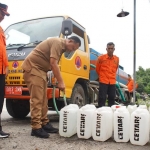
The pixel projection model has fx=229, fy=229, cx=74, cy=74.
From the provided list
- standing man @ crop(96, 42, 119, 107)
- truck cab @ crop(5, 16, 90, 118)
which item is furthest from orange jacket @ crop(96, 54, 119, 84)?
truck cab @ crop(5, 16, 90, 118)

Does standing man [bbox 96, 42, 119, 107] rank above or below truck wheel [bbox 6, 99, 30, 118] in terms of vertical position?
above

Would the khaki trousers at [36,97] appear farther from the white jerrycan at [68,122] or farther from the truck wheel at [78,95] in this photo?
the truck wheel at [78,95]

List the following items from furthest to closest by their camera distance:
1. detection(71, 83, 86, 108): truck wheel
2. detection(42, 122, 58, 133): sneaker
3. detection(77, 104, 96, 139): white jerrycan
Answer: detection(71, 83, 86, 108): truck wheel → detection(42, 122, 58, 133): sneaker → detection(77, 104, 96, 139): white jerrycan

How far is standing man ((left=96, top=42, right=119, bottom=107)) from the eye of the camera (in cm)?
490

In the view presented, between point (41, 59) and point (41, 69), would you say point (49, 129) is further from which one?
point (41, 59)

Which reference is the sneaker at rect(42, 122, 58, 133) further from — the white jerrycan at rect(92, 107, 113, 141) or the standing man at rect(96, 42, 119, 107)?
the standing man at rect(96, 42, 119, 107)

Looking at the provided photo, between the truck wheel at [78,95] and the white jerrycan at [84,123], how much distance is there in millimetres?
1212

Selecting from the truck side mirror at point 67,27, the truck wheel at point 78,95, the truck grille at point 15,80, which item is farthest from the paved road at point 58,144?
the truck side mirror at point 67,27

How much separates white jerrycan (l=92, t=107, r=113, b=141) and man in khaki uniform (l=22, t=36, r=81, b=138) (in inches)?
25.1

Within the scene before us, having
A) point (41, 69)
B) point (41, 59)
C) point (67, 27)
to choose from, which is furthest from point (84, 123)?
point (67, 27)

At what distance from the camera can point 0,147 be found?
Result: 2.78 m

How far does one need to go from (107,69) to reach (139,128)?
7.29 feet

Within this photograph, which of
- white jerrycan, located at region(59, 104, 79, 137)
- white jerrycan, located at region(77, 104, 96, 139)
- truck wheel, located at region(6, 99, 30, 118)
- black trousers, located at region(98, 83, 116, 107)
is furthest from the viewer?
truck wheel, located at region(6, 99, 30, 118)

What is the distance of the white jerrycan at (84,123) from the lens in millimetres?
3152
